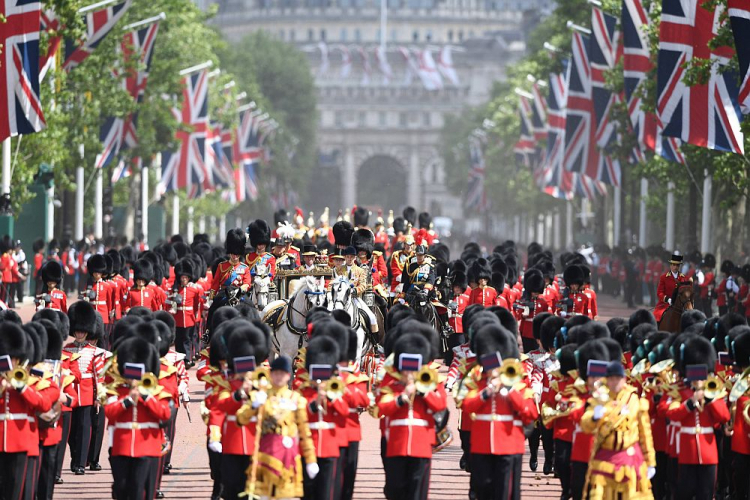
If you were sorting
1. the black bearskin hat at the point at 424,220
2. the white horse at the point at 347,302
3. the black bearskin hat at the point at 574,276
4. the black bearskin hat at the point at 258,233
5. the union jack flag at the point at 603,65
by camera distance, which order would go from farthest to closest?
1. the union jack flag at the point at 603,65
2. the black bearskin hat at the point at 424,220
3. the black bearskin hat at the point at 258,233
4. the black bearskin hat at the point at 574,276
5. the white horse at the point at 347,302

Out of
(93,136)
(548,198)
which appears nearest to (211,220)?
(548,198)

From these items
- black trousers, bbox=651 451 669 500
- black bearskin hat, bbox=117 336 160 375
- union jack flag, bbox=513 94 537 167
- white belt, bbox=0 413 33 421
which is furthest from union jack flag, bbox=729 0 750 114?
union jack flag, bbox=513 94 537 167

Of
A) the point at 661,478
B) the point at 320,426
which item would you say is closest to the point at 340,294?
the point at 661,478

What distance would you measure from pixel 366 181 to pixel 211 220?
291 feet

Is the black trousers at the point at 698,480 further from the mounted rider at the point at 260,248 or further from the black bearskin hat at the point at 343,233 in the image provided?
the black bearskin hat at the point at 343,233

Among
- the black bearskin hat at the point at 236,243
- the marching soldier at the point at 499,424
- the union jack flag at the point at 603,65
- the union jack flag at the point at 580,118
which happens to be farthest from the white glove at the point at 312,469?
the union jack flag at the point at 580,118

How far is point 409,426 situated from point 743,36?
1236 centimetres

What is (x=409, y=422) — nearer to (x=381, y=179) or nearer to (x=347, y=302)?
(x=347, y=302)

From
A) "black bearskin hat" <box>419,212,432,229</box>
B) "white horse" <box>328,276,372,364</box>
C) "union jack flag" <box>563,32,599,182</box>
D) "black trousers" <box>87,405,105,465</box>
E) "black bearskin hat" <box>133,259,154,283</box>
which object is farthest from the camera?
"union jack flag" <box>563,32,599,182</box>

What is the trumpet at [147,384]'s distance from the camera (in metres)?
13.0

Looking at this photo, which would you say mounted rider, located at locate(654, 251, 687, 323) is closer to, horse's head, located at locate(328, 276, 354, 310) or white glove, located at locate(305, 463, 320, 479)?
horse's head, located at locate(328, 276, 354, 310)

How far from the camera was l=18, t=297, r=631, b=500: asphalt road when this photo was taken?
49.3ft

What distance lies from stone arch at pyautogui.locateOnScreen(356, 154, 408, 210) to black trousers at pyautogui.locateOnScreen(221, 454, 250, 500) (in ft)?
503

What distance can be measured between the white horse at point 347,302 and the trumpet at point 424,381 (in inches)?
163
